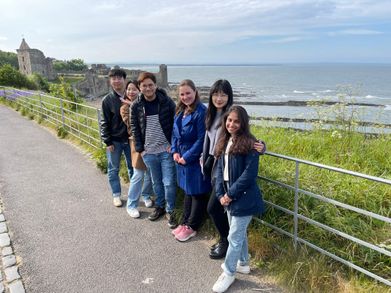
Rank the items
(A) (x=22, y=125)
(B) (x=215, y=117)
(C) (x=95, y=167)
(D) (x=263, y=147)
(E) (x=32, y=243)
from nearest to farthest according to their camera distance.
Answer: (D) (x=263, y=147), (B) (x=215, y=117), (E) (x=32, y=243), (C) (x=95, y=167), (A) (x=22, y=125)

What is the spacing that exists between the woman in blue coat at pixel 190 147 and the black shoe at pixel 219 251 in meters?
0.45

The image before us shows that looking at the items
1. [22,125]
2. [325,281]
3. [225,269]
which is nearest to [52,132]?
[22,125]

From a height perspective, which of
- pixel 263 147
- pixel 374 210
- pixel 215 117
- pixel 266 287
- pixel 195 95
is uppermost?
pixel 195 95

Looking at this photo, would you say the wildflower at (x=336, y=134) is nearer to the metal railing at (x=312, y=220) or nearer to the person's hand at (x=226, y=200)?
the metal railing at (x=312, y=220)

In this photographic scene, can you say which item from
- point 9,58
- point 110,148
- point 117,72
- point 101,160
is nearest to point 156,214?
point 110,148

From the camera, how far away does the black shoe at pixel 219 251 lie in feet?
10.9

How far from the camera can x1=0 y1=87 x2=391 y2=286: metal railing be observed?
8.29 feet

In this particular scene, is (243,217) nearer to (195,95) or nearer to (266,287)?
(266,287)

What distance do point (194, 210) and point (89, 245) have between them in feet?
4.14

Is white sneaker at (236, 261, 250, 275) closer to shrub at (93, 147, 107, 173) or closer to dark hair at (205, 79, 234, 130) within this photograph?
dark hair at (205, 79, 234, 130)

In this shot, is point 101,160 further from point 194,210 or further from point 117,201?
point 194,210

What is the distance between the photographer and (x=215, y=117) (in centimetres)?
308

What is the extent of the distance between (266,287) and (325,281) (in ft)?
1.69

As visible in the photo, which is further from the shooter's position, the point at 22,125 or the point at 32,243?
the point at 22,125
